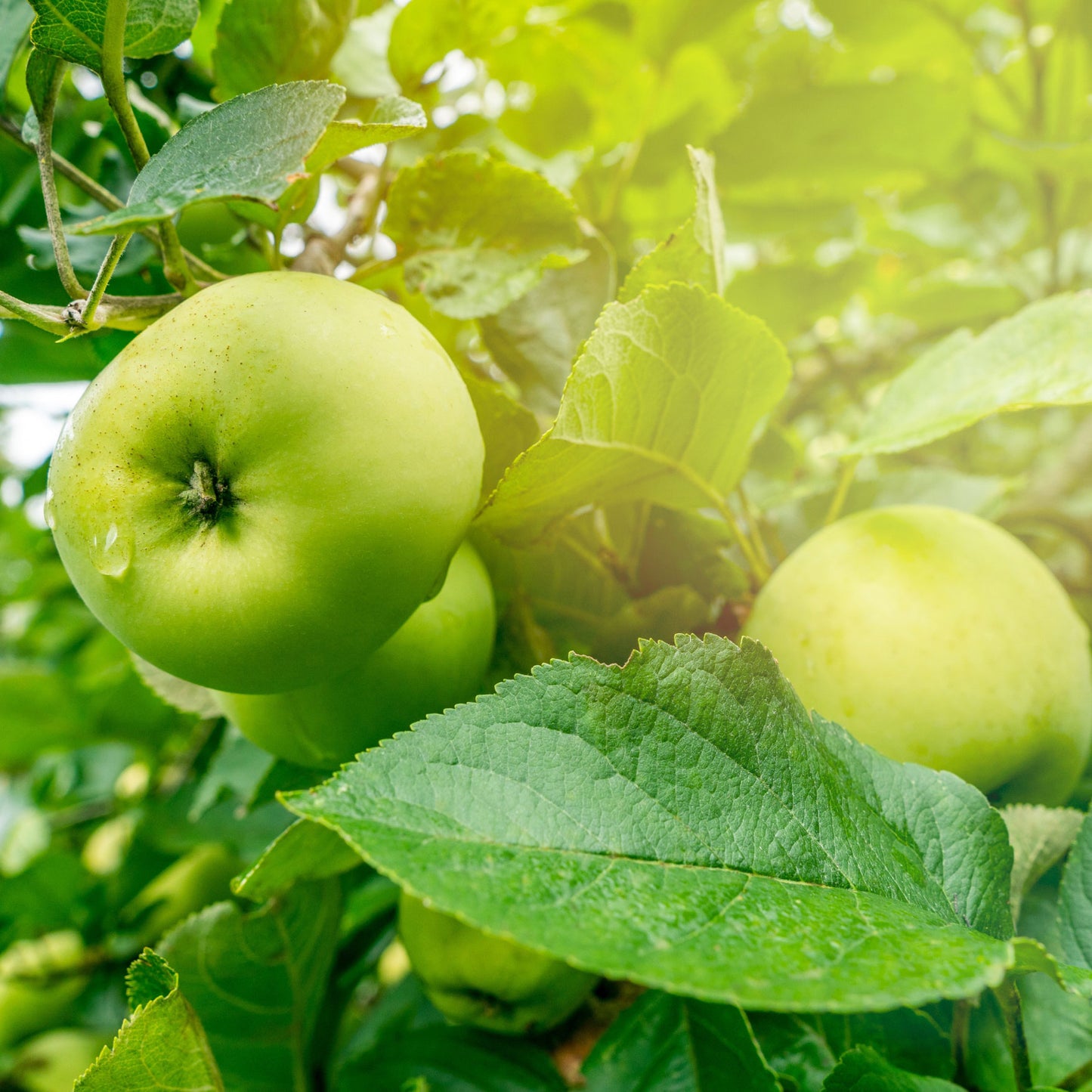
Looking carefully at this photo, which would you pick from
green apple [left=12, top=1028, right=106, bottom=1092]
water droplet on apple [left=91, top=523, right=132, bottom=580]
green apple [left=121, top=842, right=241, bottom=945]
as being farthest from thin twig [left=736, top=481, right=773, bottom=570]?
green apple [left=12, top=1028, right=106, bottom=1092]

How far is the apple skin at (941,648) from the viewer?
1.91 ft

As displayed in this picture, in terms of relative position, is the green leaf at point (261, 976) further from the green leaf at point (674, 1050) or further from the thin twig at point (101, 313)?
the thin twig at point (101, 313)

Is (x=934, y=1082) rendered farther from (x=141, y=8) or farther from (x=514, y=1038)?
(x=141, y=8)

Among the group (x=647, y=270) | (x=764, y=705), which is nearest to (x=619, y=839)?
(x=764, y=705)

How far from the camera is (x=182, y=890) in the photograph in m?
1.32

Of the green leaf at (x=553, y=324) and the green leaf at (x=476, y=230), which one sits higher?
the green leaf at (x=476, y=230)

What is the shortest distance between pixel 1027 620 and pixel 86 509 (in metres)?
0.62

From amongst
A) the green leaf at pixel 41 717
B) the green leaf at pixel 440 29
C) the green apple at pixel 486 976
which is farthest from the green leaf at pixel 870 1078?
the green leaf at pixel 41 717

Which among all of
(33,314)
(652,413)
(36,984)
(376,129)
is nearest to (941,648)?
(652,413)

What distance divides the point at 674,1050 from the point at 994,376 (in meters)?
0.57

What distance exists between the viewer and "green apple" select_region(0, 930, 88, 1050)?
1.50 metres

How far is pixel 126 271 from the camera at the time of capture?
62 cm

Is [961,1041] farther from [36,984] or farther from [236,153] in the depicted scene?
[36,984]

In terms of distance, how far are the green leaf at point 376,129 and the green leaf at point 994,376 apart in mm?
404
